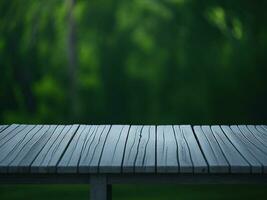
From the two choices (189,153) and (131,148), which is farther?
(131,148)

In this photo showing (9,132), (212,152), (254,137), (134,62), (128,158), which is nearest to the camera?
(128,158)

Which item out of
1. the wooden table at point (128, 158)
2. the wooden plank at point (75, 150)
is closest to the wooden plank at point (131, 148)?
the wooden table at point (128, 158)

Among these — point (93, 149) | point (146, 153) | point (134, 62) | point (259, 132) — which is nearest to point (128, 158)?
point (146, 153)

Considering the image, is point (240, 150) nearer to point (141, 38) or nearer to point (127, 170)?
point (127, 170)

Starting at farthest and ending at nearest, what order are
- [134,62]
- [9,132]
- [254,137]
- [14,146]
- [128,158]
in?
[134,62]
[9,132]
[254,137]
[14,146]
[128,158]

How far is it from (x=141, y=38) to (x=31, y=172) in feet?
12.3

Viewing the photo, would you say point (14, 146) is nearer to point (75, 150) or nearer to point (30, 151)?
point (30, 151)

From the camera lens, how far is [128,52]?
5953mm

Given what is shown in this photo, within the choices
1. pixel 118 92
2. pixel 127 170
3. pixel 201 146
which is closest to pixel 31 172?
pixel 127 170

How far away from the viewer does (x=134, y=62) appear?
5.98m

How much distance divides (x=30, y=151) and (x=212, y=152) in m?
0.88

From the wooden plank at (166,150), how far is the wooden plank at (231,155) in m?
0.24

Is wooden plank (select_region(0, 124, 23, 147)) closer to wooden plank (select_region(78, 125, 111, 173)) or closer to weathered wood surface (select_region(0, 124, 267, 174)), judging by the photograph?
weathered wood surface (select_region(0, 124, 267, 174))

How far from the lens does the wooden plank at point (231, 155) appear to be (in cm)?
234
